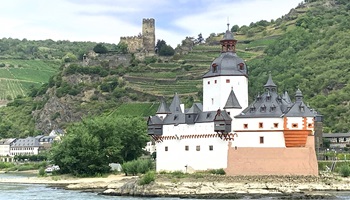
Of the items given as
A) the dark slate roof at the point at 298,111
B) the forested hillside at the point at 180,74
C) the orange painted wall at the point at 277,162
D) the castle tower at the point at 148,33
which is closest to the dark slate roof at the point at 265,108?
the dark slate roof at the point at 298,111

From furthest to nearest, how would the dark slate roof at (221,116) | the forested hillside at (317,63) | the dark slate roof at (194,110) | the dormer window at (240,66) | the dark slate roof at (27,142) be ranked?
the dark slate roof at (27,142), the forested hillside at (317,63), the dark slate roof at (194,110), the dormer window at (240,66), the dark slate roof at (221,116)

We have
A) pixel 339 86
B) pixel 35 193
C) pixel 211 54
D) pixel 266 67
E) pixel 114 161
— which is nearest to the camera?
pixel 35 193

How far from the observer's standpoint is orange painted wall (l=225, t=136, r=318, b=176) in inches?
2470

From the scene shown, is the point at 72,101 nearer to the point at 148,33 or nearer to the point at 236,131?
the point at 148,33

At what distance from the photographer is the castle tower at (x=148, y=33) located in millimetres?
171125

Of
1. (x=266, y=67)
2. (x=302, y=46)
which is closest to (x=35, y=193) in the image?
(x=266, y=67)

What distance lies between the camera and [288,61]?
14075cm

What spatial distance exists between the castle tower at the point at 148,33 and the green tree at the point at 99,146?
3370 inches

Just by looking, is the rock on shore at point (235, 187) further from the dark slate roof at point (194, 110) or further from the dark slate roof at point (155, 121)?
the dark slate roof at point (155, 121)

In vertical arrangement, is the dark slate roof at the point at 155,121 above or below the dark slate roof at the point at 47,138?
below

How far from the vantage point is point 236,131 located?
64.6m

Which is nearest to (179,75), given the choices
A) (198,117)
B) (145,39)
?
(145,39)

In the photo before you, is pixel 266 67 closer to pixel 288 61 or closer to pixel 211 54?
pixel 288 61

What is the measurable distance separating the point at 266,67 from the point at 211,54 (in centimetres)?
2329
